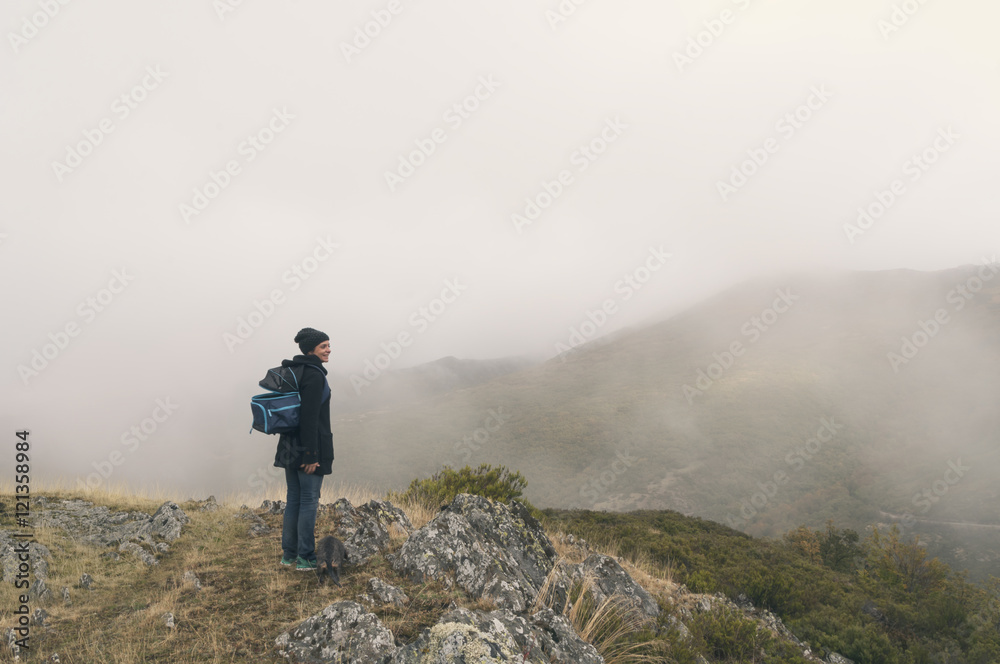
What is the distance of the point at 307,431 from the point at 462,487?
7.67m

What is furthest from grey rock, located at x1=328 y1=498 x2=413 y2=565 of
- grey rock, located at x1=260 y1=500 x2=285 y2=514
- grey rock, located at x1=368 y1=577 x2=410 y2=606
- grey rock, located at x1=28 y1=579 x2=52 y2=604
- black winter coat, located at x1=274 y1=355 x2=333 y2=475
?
grey rock, located at x1=28 y1=579 x2=52 y2=604

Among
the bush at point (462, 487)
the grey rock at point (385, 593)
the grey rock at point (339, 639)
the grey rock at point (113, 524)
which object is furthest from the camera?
the bush at point (462, 487)

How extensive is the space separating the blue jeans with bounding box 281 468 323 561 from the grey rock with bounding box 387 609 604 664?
98.7 inches

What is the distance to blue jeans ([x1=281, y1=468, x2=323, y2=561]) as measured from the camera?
5.83 metres

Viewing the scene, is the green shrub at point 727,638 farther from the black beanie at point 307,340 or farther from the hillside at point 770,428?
the hillside at point 770,428

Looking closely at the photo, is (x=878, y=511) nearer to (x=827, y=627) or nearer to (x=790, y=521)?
(x=790, y=521)

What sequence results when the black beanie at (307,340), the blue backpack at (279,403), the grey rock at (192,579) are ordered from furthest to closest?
the black beanie at (307,340)
the grey rock at (192,579)
the blue backpack at (279,403)

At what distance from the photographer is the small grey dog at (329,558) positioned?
5.69 metres

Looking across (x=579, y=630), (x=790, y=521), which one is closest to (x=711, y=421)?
(x=790, y=521)

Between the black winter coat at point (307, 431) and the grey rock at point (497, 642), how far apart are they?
2575 mm

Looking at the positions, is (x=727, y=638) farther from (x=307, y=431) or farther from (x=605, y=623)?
(x=307, y=431)

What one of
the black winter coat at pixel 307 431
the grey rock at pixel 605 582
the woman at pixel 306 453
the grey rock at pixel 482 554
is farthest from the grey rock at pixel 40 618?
the grey rock at pixel 605 582

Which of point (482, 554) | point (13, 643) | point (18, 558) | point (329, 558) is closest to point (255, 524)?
point (18, 558)

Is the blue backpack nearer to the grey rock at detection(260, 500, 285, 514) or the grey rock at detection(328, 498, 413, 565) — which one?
the grey rock at detection(328, 498, 413, 565)
